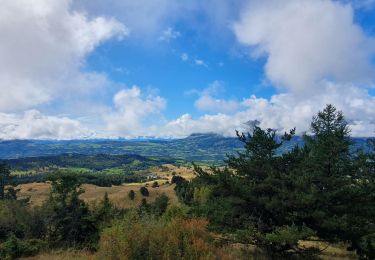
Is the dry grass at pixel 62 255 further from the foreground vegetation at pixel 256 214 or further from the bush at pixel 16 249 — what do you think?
the bush at pixel 16 249

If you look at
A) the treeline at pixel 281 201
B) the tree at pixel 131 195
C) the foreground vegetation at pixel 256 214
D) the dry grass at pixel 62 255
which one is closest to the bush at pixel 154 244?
the foreground vegetation at pixel 256 214

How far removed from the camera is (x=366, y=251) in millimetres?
18625

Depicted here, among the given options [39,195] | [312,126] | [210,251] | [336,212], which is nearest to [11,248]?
[210,251]

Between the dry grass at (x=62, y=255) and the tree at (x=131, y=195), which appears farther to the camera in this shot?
the tree at (x=131, y=195)

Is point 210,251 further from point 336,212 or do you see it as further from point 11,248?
point 11,248

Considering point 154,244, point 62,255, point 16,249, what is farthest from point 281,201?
point 16,249

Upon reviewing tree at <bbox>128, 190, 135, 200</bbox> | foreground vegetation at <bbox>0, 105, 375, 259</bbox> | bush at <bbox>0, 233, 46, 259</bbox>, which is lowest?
tree at <bbox>128, 190, 135, 200</bbox>

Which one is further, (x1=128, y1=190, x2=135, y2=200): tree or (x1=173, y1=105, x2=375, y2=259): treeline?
(x1=128, y1=190, x2=135, y2=200): tree

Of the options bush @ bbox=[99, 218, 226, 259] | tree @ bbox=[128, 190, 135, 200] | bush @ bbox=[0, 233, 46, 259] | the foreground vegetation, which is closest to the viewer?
bush @ bbox=[99, 218, 226, 259]

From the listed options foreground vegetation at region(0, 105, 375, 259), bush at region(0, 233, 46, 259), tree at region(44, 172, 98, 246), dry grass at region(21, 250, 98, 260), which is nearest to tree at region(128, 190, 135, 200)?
foreground vegetation at region(0, 105, 375, 259)

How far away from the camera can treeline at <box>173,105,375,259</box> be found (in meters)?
15.0

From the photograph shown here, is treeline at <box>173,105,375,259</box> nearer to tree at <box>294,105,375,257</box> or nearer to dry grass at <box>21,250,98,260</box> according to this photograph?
tree at <box>294,105,375,257</box>

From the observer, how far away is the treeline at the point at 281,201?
14961 mm

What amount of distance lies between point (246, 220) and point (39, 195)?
130 metres
